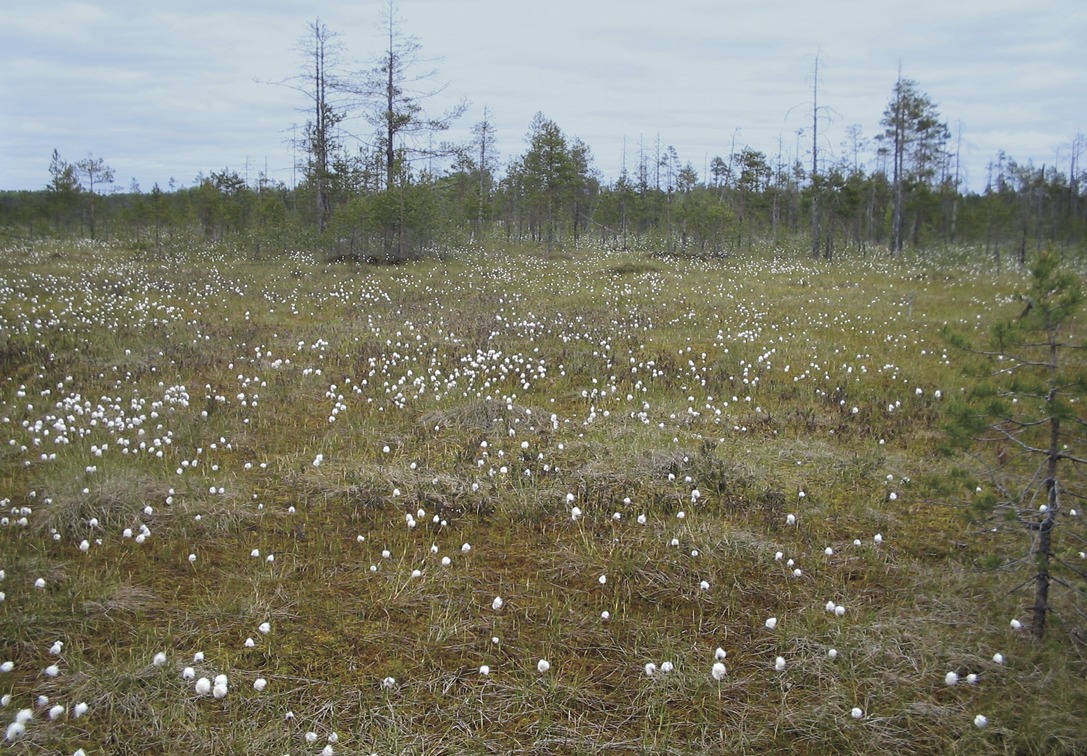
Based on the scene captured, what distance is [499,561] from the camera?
529cm

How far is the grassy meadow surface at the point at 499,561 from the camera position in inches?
141

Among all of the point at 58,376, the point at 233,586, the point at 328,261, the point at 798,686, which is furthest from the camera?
the point at 328,261

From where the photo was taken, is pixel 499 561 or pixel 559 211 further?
pixel 559 211

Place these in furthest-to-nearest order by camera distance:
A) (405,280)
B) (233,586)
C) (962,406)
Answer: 1. (405,280)
2. (233,586)
3. (962,406)

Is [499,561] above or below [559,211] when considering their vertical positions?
below

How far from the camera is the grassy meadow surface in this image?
3.59 m

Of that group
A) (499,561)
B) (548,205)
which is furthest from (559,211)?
(499,561)

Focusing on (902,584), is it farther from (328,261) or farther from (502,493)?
(328,261)

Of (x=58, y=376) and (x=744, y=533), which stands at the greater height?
(x=58, y=376)

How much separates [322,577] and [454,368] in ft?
19.7

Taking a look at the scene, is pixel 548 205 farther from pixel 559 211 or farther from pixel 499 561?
pixel 499 561

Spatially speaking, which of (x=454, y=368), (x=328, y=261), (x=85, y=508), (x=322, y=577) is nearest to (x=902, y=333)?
(x=454, y=368)

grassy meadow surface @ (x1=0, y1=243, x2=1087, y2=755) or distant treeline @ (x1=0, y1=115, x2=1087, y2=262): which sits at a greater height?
distant treeline @ (x1=0, y1=115, x2=1087, y2=262)

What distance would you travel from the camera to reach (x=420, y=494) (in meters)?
6.24
